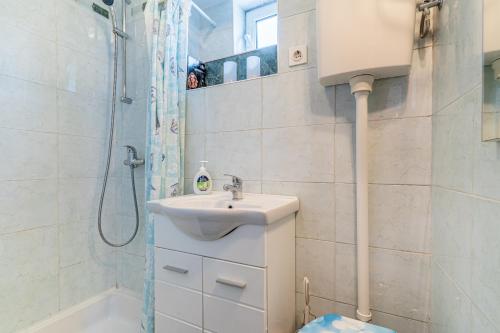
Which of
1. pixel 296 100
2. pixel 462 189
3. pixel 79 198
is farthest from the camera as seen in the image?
pixel 79 198

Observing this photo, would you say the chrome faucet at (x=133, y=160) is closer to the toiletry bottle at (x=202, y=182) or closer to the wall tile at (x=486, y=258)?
the toiletry bottle at (x=202, y=182)

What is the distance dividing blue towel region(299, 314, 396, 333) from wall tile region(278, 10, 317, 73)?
1057 millimetres

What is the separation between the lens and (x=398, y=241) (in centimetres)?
95

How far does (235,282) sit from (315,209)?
0.48 m

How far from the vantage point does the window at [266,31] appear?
133 centimetres

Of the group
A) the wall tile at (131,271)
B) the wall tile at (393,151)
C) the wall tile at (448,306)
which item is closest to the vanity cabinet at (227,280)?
the wall tile at (393,151)

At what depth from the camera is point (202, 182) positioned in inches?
50.9

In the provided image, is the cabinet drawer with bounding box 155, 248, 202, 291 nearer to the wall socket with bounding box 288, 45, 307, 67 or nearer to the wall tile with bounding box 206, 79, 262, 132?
the wall tile with bounding box 206, 79, 262, 132

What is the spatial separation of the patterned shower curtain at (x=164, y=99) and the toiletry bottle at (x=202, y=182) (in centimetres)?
12

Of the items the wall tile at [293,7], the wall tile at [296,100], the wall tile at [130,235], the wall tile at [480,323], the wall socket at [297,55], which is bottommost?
the wall tile at [130,235]

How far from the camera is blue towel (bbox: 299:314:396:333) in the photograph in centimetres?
82

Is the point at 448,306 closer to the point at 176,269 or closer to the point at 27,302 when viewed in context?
the point at 176,269

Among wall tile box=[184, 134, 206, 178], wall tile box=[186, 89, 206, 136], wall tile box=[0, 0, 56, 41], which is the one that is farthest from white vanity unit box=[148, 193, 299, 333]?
wall tile box=[0, 0, 56, 41]

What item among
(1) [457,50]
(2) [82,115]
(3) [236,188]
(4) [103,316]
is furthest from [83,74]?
(1) [457,50]
